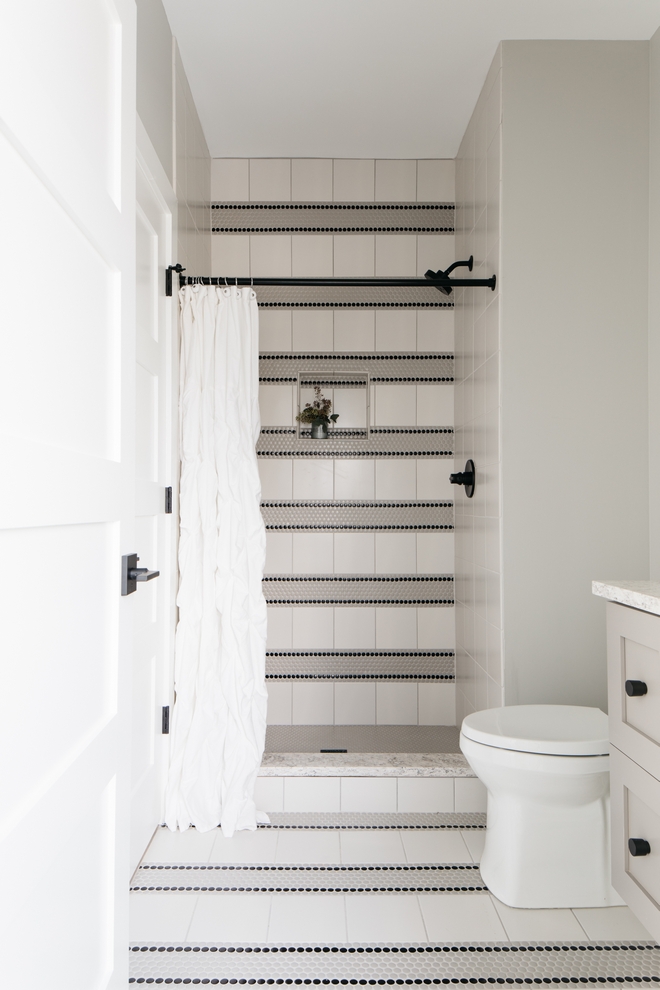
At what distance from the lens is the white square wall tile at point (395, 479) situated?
3.05 meters

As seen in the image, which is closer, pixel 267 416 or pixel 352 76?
pixel 352 76

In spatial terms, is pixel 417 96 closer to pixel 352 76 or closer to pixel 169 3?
pixel 352 76

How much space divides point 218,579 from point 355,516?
3.34 feet

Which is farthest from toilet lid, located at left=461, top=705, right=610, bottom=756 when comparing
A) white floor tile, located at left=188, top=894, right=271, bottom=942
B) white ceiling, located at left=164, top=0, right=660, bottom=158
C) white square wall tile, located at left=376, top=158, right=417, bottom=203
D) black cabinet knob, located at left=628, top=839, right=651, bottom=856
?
white square wall tile, located at left=376, top=158, right=417, bottom=203

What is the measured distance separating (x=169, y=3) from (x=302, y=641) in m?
2.48

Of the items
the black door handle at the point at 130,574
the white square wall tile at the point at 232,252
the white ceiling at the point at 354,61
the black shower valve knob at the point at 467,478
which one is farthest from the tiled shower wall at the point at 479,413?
the black door handle at the point at 130,574

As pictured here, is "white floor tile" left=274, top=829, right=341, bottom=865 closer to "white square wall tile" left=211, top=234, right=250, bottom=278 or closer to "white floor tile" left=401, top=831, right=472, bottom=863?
"white floor tile" left=401, top=831, right=472, bottom=863

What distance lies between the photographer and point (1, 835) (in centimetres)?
65

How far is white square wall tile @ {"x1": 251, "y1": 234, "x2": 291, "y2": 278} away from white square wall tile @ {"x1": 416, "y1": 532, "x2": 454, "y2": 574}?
1.41 meters

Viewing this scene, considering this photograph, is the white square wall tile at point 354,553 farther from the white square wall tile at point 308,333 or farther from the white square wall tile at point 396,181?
the white square wall tile at point 396,181

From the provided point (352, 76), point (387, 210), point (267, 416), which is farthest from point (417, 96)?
point (267, 416)

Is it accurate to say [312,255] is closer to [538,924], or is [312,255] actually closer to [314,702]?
[314,702]

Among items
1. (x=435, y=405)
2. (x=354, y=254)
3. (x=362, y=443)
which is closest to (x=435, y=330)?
(x=435, y=405)

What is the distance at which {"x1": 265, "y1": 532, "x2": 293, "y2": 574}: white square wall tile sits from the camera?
3033 mm
